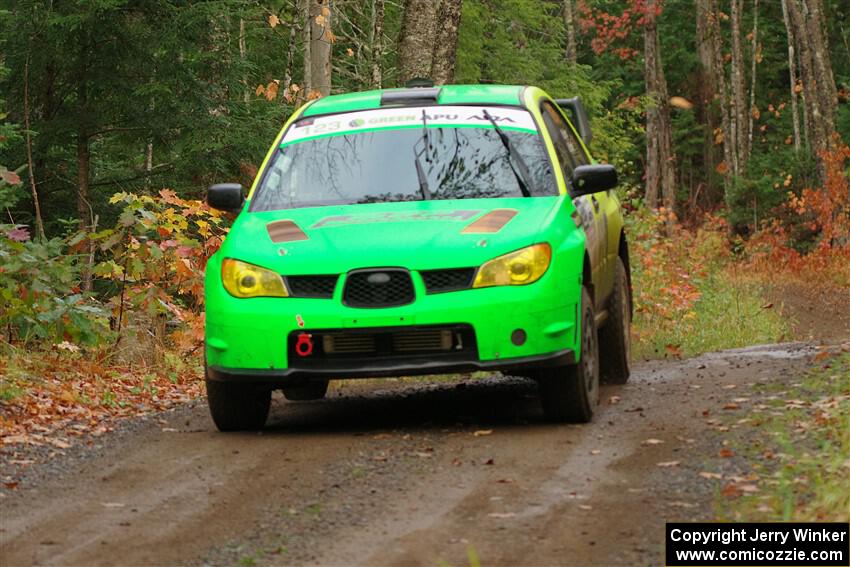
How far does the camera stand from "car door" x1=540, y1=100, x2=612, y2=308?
29.1ft

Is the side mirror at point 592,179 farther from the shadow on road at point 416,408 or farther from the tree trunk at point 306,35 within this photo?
the tree trunk at point 306,35

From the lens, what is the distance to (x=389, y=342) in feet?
25.3

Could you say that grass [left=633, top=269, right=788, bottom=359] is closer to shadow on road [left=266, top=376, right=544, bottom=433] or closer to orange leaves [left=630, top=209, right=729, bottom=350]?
orange leaves [left=630, top=209, right=729, bottom=350]

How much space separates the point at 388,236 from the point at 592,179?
1.58 metres

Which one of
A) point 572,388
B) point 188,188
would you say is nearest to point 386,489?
point 572,388

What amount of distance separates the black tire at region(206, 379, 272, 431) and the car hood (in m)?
0.78

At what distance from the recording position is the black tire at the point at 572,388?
787cm

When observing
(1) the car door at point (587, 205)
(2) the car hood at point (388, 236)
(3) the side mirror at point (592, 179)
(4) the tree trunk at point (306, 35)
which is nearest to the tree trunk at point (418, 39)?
(1) the car door at point (587, 205)

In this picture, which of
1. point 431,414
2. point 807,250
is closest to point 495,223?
point 431,414

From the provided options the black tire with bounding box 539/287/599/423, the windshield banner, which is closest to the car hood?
the black tire with bounding box 539/287/599/423

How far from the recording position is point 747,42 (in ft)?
188

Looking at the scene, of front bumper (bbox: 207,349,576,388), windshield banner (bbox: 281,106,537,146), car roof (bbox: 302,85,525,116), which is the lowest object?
front bumper (bbox: 207,349,576,388)

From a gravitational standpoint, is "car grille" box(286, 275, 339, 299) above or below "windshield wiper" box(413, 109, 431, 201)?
below

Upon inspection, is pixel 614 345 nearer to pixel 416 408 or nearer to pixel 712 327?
pixel 416 408
